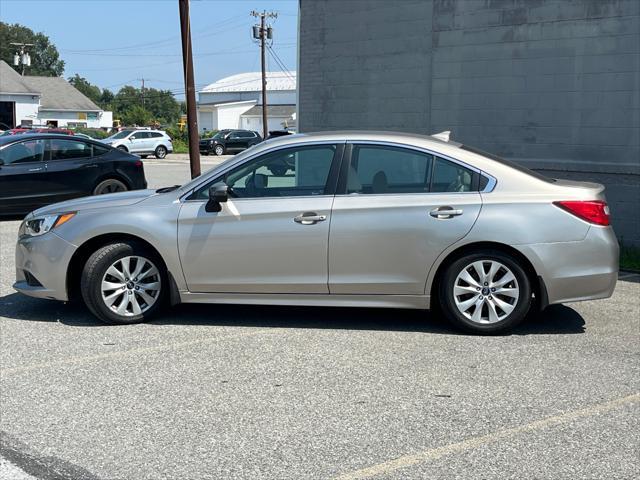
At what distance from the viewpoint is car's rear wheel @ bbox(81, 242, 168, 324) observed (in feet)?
20.7

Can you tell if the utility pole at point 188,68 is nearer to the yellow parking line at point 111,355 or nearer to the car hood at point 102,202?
the car hood at point 102,202

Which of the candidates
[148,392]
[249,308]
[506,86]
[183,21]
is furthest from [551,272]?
[183,21]

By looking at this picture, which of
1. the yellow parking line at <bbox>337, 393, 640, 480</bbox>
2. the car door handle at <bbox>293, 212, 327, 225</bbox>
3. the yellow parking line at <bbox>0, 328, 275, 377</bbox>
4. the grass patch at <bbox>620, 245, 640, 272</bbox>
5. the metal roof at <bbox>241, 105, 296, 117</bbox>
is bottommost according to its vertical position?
the yellow parking line at <bbox>337, 393, 640, 480</bbox>

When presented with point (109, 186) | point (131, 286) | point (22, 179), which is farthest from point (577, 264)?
point (22, 179)

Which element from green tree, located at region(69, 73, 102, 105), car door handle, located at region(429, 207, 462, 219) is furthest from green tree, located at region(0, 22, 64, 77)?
car door handle, located at region(429, 207, 462, 219)

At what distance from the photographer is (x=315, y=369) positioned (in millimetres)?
5312

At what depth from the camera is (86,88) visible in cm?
13712

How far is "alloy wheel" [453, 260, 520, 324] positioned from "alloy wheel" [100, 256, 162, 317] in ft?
8.17

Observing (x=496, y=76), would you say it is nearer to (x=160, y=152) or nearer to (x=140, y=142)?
(x=140, y=142)

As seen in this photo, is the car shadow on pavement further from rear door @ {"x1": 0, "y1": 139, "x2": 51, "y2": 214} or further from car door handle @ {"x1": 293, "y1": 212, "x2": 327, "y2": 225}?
rear door @ {"x1": 0, "y1": 139, "x2": 51, "y2": 214}

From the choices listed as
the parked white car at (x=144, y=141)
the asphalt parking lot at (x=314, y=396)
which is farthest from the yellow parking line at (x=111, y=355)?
the parked white car at (x=144, y=141)

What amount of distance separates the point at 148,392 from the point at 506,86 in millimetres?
8470

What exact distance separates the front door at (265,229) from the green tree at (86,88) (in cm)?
13640

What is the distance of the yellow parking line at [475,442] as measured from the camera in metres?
3.78
